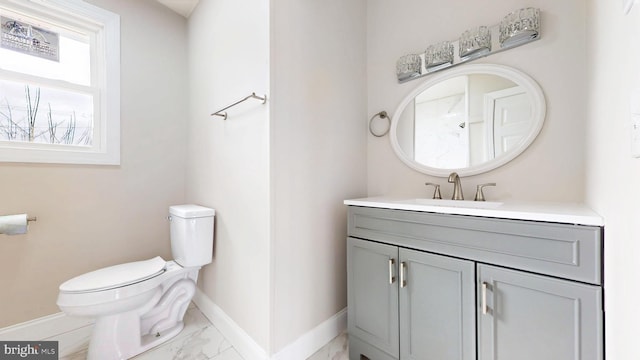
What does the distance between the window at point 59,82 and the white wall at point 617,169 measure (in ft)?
8.59

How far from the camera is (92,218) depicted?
5.95 feet

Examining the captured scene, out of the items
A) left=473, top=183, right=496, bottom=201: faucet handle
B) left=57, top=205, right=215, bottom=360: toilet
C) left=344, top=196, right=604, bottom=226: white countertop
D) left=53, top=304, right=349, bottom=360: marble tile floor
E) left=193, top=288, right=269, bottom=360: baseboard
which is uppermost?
left=473, top=183, right=496, bottom=201: faucet handle

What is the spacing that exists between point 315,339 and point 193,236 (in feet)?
3.40

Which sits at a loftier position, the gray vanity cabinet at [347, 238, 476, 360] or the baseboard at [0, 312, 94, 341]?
the gray vanity cabinet at [347, 238, 476, 360]

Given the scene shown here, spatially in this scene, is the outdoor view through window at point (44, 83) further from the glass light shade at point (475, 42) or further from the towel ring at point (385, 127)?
the glass light shade at point (475, 42)

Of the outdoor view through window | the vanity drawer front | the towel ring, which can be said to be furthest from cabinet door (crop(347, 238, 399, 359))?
the outdoor view through window

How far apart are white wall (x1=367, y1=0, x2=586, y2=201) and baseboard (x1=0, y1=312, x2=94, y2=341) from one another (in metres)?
2.36

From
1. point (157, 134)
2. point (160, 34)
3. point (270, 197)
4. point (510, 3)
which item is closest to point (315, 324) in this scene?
point (270, 197)

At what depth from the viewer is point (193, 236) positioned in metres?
1.68

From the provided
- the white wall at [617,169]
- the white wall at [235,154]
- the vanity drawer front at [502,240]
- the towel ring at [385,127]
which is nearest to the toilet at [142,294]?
the white wall at [235,154]

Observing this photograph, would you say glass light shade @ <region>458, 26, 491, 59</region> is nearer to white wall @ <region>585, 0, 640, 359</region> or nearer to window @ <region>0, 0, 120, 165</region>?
white wall @ <region>585, 0, 640, 359</region>

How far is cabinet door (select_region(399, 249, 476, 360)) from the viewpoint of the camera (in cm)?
103

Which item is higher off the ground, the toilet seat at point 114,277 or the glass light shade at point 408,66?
the glass light shade at point 408,66

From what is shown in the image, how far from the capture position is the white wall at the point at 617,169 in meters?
0.52
